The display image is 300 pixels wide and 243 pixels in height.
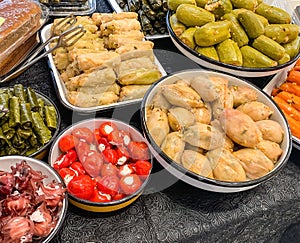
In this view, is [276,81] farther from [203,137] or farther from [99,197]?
[99,197]

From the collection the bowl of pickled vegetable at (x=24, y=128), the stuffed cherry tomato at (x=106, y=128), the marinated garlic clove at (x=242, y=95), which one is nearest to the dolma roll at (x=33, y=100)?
the bowl of pickled vegetable at (x=24, y=128)

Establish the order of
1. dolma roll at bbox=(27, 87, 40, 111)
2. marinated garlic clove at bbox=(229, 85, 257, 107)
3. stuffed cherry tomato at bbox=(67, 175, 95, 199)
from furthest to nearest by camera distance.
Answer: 1. marinated garlic clove at bbox=(229, 85, 257, 107)
2. dolma roll at bbox=(27, 87, 40, 111)
3. stuffed cherry tomato at bbox=(67, 175, 95, 199)

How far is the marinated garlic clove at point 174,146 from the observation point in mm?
1150

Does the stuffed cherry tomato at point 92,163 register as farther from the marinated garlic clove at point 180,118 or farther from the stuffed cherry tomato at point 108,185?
the marinated garlic clove at point 180,118

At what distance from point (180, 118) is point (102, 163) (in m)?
0.32

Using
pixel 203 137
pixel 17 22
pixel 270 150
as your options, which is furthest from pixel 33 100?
pixel 270 150

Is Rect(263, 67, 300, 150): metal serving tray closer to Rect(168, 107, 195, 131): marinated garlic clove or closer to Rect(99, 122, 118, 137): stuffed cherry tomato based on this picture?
Rect(168, 107, 195, 131): marinated garlic clove

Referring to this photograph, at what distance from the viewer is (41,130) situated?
3.91 ft

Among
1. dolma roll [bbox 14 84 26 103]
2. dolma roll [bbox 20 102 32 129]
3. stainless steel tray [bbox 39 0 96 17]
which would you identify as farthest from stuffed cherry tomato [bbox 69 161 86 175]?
stainless steel tray [bbox 39 0 96 17]

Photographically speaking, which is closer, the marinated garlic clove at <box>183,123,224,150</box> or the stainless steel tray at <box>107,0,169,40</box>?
the marinated garlic clove at <box>183,123,224,150</box>

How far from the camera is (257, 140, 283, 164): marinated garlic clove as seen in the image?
124 cm

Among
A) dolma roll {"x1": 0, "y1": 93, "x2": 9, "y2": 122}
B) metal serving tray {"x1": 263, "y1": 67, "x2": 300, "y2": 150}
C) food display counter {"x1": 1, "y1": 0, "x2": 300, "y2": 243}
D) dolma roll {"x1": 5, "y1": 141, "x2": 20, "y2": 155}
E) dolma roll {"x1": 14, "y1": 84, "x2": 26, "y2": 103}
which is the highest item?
dolma roll {"x1": 0, "y1": 93, "x2": 9, "y2": 122}

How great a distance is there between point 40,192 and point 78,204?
16 centimetres

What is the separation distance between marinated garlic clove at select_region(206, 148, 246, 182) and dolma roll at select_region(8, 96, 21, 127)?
25.4 inches
